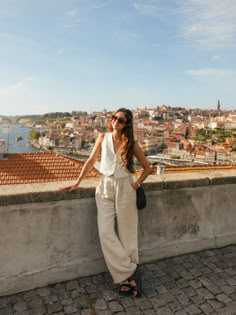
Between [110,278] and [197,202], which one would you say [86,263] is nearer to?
[110,278]

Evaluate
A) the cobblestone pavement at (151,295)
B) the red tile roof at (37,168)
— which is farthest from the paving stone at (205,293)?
the red tile roof at (37,168)

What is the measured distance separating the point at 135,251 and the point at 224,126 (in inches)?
5186

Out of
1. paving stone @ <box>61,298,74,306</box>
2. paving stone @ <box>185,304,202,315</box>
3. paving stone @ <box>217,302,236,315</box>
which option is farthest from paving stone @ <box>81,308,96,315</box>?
paving stone @ <box>217,302,236,315</box>

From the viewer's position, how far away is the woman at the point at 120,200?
2.69m

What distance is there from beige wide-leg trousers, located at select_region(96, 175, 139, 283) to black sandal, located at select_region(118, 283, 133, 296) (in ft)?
0.18

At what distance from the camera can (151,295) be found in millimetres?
2746

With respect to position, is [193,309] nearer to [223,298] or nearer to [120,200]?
[223,298]

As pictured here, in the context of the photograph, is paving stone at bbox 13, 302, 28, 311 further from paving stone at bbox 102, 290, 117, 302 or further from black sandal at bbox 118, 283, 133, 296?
black sandal at bbox 118, 283, 133, 296

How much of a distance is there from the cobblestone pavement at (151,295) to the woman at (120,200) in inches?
6.6

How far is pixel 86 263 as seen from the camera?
3008 mm

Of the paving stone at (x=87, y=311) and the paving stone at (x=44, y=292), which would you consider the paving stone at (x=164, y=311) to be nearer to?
the paving stone at (x=87, y=311)

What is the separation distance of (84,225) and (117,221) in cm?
38

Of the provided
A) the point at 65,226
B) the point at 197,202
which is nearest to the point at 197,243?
the point at 197,202

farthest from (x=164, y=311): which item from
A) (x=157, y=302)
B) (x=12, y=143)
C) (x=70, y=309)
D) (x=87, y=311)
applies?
(x=12, y=143)
